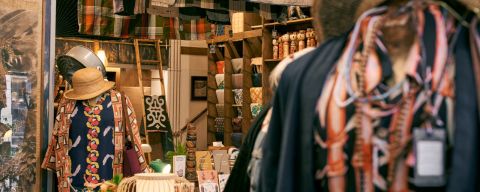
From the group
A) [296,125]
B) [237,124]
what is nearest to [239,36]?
[237,124]

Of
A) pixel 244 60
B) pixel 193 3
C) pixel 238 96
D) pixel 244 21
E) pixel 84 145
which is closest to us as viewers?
pixel 84 145

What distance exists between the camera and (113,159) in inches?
190

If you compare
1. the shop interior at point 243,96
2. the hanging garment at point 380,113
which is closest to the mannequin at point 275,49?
the shop interior at point 243,96

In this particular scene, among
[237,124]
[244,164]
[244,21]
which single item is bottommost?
[237,124]

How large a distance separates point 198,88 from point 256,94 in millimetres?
2538

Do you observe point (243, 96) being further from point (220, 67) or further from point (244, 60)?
point (220, 67)

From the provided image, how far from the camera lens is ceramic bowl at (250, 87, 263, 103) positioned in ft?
28.4

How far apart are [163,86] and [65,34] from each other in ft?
6.60

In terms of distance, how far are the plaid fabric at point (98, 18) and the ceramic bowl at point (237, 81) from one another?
3.50 meters

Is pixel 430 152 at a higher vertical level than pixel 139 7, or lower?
lower

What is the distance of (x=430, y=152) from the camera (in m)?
1.49

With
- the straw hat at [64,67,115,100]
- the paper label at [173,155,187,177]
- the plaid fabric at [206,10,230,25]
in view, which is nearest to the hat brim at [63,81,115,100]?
the straw hat at [64,67,115,100]

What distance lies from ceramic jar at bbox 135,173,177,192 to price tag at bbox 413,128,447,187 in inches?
93.1

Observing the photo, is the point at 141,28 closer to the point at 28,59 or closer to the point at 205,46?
the point at 28,59
